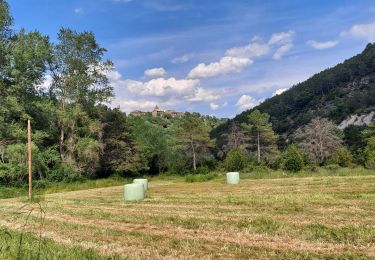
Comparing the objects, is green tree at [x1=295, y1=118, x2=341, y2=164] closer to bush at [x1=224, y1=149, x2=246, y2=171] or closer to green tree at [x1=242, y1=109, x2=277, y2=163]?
green tree at [x1=242, y1=109, x2=277, y2=163]

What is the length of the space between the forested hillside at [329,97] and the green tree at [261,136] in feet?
134

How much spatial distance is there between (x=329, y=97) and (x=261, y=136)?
2488 inches

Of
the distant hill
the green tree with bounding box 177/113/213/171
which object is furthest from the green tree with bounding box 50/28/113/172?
the distant hill

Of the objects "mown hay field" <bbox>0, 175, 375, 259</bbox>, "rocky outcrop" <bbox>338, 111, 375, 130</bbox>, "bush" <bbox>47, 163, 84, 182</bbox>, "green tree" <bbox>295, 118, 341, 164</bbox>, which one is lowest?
"mown hay field" <bbox>0, 175, 375, 259</bbox>

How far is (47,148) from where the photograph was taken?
37125mm

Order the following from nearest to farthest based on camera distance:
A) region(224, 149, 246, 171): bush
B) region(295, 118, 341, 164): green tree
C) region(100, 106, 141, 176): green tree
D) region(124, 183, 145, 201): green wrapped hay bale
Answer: region(124, 183, 145, 201): green wrapped hay bale < region(224, 149, 246, 171): bush < region(100, 106, 141, 176): green tree < region(295, 118, 341, 164): green tree

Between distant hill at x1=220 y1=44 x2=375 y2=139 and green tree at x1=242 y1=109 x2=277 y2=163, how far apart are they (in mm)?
35645

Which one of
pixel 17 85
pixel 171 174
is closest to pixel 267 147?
pixel 171 174

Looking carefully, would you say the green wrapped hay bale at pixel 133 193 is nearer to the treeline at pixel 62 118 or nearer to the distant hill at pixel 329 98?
the treeline at pixel 62 118

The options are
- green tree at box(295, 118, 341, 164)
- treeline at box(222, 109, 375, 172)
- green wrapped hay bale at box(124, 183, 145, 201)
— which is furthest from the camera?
green tree at box(295, 118, 341, 164)

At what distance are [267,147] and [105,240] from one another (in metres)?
67.4

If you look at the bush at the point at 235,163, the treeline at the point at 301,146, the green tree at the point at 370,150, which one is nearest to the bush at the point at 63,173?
the bush at the point at 235,163

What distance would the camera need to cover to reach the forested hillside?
111m

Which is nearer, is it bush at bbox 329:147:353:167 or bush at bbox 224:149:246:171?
bush at bbox 329:147:353:167
